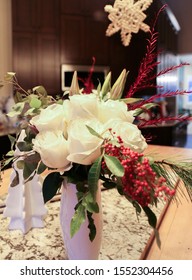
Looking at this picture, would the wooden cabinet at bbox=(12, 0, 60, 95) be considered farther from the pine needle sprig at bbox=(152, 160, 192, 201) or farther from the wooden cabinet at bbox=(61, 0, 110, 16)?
the pine needle sprig at bbox=(152, 160, 192, 201)

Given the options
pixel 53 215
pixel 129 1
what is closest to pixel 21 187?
pixel 53 215

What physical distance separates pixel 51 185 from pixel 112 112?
186mm

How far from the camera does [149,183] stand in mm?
429

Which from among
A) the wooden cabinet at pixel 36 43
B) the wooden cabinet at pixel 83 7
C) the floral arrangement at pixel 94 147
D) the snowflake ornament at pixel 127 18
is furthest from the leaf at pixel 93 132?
the wooden cabinet at pixel 83 7

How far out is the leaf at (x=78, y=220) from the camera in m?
0.47

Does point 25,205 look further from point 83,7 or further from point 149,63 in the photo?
point 83,7

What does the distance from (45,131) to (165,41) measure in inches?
179

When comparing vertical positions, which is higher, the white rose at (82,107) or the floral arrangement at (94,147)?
the white rose at (82,107)

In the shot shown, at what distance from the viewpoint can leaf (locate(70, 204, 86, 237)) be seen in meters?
0.47

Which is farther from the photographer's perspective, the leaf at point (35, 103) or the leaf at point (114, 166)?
the leaf at point (35, 103)

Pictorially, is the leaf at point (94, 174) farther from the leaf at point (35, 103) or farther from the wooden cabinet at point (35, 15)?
the wooden cabinet at point (35, 15)

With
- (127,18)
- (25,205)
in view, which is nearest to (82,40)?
(127,18)

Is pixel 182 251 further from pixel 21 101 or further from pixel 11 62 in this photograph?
pixel 11 62

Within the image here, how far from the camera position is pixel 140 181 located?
0.42 metres
